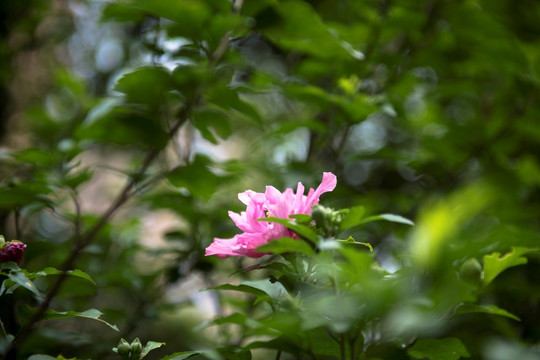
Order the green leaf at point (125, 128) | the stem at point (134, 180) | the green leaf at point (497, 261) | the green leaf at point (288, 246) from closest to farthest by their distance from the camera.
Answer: the green leaf at point (288, 246)
the green leaf at point (497, 261)
the stem at point (134, 180)
the green leaf at point (125, 128)

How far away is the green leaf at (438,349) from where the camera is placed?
2.33 ft

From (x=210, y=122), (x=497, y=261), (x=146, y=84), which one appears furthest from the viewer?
(x=210, y=122)

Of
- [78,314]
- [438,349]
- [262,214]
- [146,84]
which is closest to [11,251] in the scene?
[78,314]

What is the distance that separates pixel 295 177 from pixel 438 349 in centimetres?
69

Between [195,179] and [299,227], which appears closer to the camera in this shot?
[299,227]

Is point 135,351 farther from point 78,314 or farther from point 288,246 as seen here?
point 288,246

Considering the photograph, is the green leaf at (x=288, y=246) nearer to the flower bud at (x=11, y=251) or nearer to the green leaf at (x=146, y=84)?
the flower bud at (x=11, y=251)

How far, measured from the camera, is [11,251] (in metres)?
0.74

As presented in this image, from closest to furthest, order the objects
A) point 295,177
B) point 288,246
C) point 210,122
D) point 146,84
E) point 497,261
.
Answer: point 288,246
point 497,261
point 146,84
point 210,122
point 295,177

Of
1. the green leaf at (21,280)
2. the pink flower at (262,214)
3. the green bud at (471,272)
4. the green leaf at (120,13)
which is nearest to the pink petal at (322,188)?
the pink flower at (262,214)

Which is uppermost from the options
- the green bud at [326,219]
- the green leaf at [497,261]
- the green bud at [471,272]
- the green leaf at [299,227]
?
the green leaf at [299,227]

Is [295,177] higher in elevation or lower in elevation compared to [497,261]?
lower

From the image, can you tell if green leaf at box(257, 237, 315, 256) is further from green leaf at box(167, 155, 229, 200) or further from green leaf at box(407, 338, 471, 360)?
green leaf at box(167, 155, 229, 200)

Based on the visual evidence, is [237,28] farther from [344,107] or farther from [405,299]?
[405,299]
